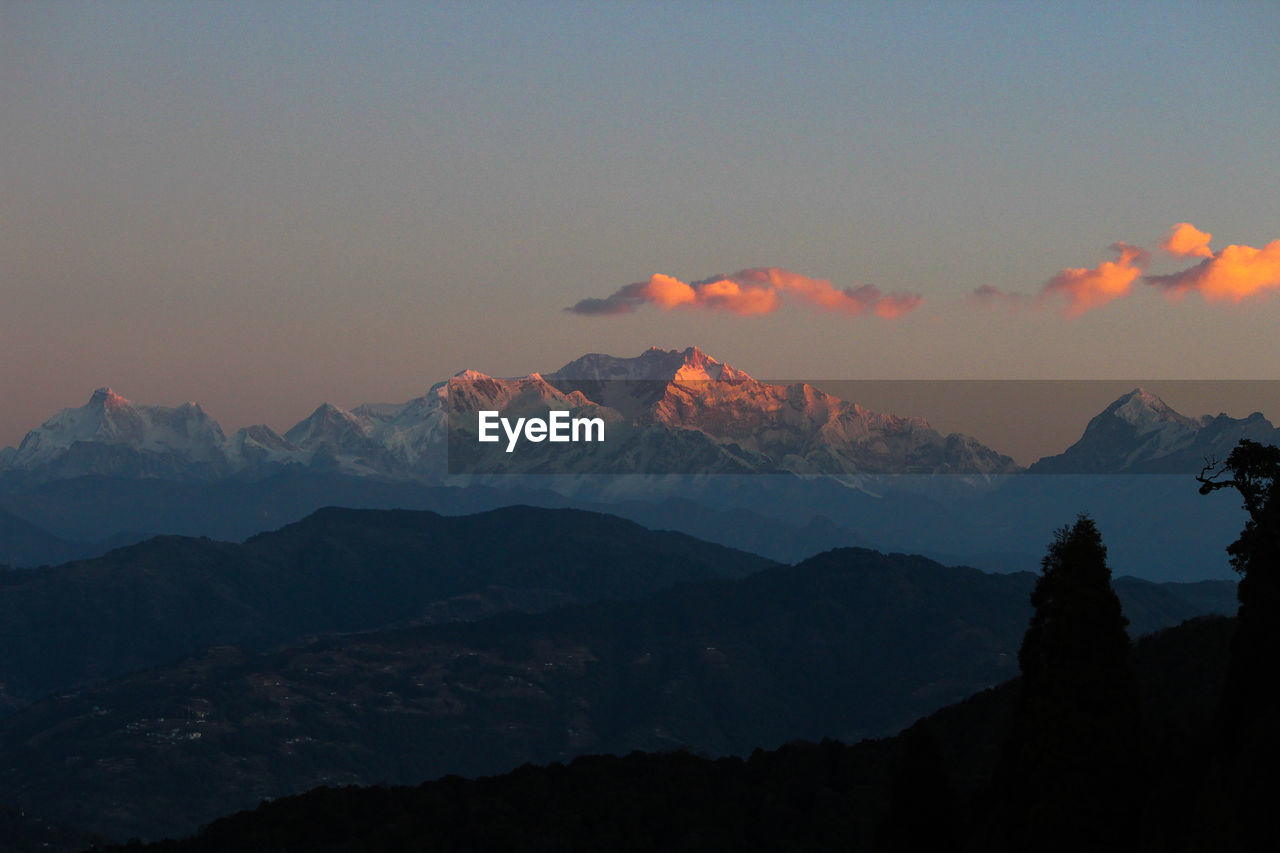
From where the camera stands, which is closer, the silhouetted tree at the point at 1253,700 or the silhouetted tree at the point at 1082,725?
the silhouetted tree at the point at 1253,700

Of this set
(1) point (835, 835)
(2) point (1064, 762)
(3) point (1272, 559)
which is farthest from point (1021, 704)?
(1) point (835, 835)

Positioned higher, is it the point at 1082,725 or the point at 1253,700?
the point at 1253,700

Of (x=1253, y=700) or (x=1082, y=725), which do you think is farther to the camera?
(x=1253, y=700)

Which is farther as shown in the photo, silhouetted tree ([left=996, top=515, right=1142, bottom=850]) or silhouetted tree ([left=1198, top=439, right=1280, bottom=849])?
silhouetted tree ([left=996, top=515, right=1142, bottom=850])
